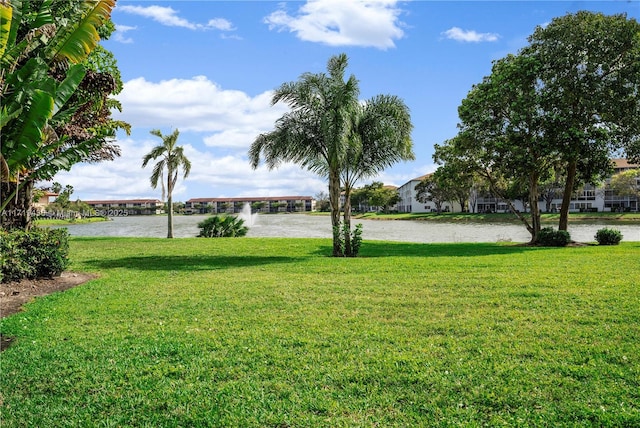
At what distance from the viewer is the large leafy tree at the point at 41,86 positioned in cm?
654

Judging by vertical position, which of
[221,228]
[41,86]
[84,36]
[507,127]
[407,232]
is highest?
[507,127]

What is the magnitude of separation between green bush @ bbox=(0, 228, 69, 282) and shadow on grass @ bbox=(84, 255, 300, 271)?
2.83m

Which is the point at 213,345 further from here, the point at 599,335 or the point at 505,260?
the point at 505,260

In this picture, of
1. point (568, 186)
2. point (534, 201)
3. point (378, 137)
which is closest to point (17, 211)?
point (378, 137)

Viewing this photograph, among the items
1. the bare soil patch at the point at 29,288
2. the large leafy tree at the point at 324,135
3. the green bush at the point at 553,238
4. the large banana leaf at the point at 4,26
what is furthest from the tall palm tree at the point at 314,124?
the green bush at the point at 553,238

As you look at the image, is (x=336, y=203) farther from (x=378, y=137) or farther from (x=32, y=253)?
(x=32, y=253)

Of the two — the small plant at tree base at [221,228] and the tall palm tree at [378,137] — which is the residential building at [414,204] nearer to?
the small plant at tree base at [221,228]

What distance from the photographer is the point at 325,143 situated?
1670cm

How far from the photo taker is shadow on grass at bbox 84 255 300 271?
14.4 meters

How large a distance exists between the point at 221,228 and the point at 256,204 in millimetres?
135384

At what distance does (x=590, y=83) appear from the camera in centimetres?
2206

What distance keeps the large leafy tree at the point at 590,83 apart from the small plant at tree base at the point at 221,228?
20.5 metres

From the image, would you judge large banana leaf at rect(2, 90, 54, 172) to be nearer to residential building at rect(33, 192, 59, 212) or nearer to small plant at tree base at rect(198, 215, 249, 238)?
residential building at rect(33, 192, 59, 212)

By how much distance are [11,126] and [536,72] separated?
23016mm
